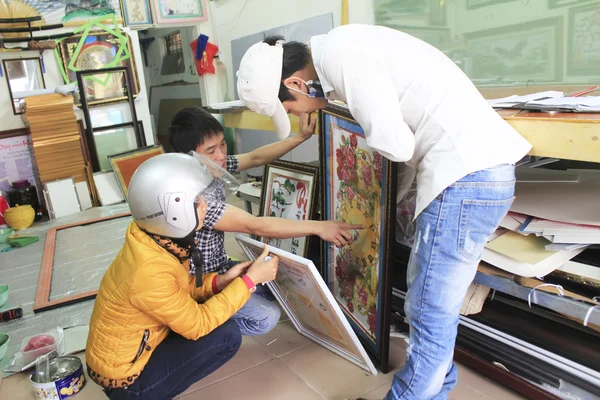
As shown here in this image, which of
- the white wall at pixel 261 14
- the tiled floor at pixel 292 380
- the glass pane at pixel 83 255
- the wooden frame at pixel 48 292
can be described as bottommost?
the glass pane at pixel 83 255

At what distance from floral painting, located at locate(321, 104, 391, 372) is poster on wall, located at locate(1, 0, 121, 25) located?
13.9 ft

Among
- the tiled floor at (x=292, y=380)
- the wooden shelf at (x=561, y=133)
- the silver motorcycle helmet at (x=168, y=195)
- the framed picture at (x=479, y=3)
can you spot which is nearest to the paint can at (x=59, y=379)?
the tiled floor at (x=292, y=380)

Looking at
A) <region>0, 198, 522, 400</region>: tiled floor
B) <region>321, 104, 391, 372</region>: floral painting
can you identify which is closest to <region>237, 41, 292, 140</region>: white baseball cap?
<region>321, 104, 391, 372</region>: floral painting

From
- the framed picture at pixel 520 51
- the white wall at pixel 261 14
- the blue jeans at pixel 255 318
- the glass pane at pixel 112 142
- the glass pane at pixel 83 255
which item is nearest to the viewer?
the blue jeans at pixel 255 318

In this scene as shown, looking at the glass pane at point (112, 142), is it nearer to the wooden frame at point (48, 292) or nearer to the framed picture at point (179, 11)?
the framed picture at point (179, 11)

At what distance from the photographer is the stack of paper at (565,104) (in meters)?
1.26

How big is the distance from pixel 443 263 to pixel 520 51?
151 cm

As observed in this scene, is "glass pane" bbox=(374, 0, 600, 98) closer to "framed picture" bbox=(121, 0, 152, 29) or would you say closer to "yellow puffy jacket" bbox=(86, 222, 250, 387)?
"yellow puffy jacket" bbox=(86, 222, 250, 387)

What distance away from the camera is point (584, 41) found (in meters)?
1.98

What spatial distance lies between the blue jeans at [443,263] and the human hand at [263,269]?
1.66 feet

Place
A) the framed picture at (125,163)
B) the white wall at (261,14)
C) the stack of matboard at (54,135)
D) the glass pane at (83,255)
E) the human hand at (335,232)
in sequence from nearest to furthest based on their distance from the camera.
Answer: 1. the human hand at (335,232)
2. the glass pane at (83,255)
3. the white wall at (261,14)
4. the stack of matboard at (54,135)
5. the framed picture at (125,163)

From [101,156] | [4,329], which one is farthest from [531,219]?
[101,156]

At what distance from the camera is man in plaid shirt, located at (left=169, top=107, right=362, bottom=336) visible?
1.68m

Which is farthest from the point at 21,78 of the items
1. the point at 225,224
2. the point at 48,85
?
the point at 225,224
